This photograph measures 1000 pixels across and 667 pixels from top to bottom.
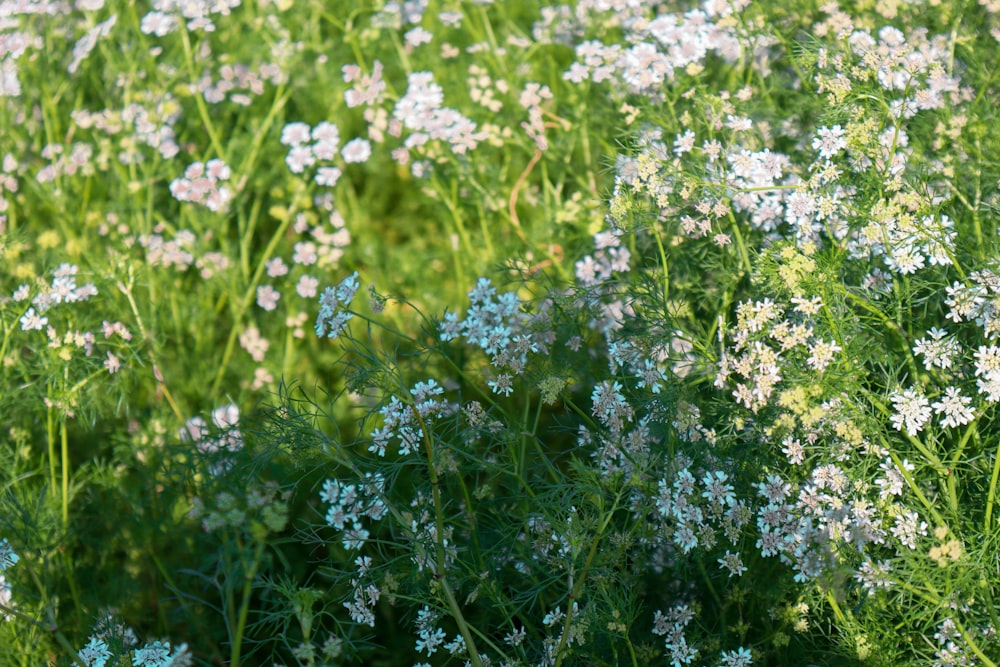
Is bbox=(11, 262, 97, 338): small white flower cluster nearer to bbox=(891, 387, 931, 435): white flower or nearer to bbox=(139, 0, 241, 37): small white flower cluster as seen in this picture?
bbox=(139, 0, 241, 37): small white flower cluster

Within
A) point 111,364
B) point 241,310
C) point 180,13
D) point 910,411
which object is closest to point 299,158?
point 241,310

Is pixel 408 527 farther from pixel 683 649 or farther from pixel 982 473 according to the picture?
pixel 982 473

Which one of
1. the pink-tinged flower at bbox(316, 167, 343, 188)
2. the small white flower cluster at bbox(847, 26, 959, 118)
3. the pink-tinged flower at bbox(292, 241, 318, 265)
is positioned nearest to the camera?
the small white flower cluster at bbox(847, 26, 959, 118)

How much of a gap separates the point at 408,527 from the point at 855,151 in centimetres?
141

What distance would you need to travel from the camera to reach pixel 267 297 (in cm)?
362

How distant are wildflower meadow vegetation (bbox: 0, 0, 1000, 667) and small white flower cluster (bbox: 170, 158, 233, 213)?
2cm

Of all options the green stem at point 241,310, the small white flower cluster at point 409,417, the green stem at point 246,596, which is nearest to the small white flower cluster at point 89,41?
the green stem at point 241,310

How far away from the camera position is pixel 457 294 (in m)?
3.74

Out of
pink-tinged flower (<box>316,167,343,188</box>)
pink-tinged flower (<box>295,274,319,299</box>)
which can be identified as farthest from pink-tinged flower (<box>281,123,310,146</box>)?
pink-tinged flower (<box>295,274,319,299</box>)

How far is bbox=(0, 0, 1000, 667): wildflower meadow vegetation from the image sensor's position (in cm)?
224

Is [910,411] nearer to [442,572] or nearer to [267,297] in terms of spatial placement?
[442,572]

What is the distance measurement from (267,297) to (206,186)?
471mm

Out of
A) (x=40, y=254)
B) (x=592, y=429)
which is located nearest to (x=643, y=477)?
(x=592, y=429)

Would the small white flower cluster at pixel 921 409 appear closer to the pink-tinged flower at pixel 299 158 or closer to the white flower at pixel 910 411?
the white flower at pixel 910 411
